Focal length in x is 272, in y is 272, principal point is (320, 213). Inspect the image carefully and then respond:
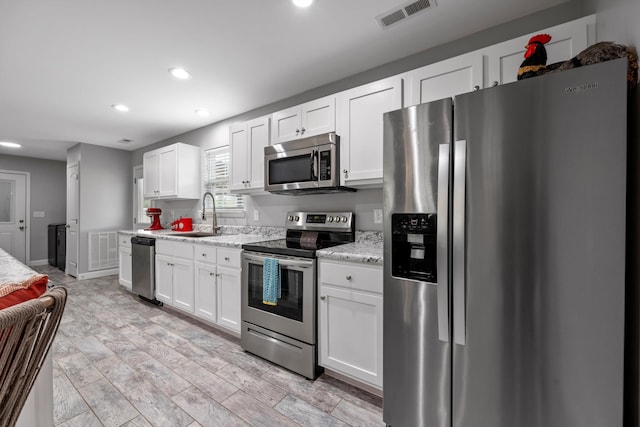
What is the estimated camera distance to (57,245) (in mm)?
5703

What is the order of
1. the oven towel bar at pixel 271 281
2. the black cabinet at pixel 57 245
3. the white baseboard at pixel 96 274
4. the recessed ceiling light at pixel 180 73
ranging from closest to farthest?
the oven towel bar at pixel 271 281 → the recessed ceiling light at pixel 180 73 → the white baseboard at pixel 96 274 → the black cabinet at pixel 57 245

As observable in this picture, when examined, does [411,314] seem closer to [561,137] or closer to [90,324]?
[561,137]

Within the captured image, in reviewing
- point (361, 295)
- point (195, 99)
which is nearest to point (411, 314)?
point (361, 295)

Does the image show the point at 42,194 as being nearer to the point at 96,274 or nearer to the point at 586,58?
the point at 96,274

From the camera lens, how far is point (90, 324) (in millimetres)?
2926

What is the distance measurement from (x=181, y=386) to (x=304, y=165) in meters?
1.88

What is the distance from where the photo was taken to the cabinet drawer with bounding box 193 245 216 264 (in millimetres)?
2682

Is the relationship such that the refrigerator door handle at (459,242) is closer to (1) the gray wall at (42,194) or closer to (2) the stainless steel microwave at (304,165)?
(2) the stainless steel microwave at (304,165)

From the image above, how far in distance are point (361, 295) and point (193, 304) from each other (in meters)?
2.03

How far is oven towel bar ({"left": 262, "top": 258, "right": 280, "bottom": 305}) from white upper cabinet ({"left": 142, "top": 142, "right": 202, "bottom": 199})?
2423 millimetres

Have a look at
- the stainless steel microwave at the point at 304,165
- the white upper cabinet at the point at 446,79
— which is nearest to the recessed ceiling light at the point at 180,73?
the stainless steel microwave at the point at 304,165

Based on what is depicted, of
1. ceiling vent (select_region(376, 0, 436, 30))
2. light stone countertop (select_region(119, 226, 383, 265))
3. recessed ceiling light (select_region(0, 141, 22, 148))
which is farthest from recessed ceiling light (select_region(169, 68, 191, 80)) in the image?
recessed ceiling light (select_region(0, 141, 22, 148))

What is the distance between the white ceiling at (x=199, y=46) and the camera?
5.60ft

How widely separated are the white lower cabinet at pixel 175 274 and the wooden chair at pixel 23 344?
2.37 metres
